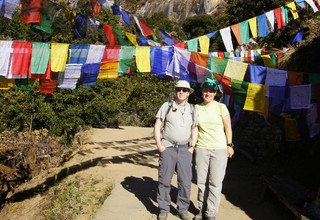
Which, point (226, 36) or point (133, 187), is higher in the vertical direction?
point (226, 36)

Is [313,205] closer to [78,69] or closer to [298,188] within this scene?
[298,188]

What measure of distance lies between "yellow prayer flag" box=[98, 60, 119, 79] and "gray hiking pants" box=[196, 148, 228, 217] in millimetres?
3448

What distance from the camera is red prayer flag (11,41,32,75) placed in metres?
7.36

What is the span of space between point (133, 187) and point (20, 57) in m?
3.22

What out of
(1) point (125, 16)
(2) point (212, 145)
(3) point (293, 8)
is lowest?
Answer: (2) point (212, 145)

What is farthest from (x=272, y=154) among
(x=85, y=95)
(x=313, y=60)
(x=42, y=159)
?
(x=85, y=95)

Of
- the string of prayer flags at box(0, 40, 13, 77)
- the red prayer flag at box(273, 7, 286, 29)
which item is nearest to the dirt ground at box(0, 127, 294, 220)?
the string of prayer flags at box(0, 40, 13, 77)

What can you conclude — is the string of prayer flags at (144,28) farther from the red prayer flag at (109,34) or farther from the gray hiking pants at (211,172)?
the gray hiking pants at (211,172)

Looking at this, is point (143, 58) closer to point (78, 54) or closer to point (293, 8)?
point (78, 54)

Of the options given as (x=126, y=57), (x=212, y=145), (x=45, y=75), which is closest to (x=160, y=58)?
(x=126, y=57)

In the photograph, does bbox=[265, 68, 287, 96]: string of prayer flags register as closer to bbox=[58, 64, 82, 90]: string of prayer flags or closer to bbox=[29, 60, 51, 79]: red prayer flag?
bbox=[58, 64, 82, 90]: string of prayer flags

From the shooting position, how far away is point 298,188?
6.49 m

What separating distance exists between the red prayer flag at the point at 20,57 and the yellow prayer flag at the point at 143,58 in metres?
2.06

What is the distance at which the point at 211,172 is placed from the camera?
5.19 meters
